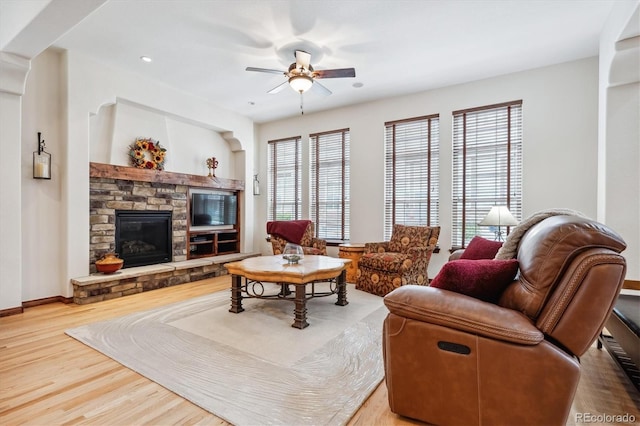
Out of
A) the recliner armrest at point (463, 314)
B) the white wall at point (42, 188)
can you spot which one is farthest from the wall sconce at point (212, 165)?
the recliner armrest at point (463, 314)

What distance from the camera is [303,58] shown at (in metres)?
3.63

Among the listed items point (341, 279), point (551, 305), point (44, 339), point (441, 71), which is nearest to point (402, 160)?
point (441, 71)

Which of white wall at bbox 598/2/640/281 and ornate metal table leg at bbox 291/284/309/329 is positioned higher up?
white wall at bbox 598/2/640/281

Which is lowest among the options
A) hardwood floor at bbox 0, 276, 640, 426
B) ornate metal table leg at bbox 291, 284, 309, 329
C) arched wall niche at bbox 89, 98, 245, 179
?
hardwood floor at bbox 0, 276, 640, 426

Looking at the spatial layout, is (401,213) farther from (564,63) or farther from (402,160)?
(564,63)

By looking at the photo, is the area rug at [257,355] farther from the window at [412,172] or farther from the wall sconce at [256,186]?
the wall sconce at [256,186]

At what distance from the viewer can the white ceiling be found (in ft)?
9.71

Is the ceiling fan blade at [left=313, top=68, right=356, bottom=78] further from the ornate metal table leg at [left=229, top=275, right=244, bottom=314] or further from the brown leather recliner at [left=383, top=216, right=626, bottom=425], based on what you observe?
the brown leather recliner at [left=383, top=216, right=626, bottom=425]

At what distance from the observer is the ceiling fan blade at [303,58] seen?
3580 millimetres

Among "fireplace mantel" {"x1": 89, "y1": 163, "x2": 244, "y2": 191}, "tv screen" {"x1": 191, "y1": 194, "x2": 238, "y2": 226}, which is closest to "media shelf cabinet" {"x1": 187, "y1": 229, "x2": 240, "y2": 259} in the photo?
"tv screen" {"x1": 191, "y1": 194, "x2": 238, "y2": 226}

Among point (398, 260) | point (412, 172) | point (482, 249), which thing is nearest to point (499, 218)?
point (398, 260)

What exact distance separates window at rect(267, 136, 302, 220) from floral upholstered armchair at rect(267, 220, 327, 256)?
37.2 inches

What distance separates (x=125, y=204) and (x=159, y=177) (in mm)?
637

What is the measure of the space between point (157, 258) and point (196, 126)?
97.3 inches
